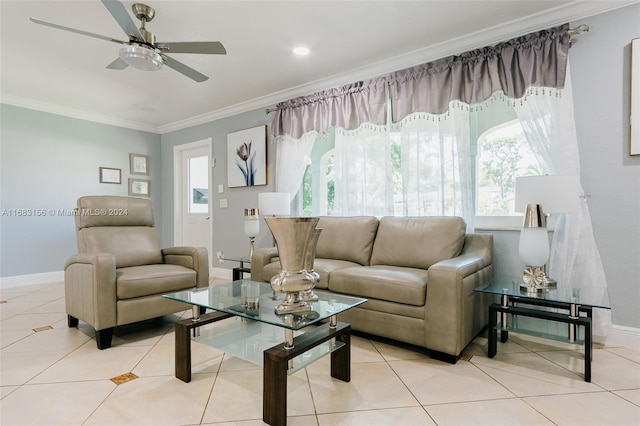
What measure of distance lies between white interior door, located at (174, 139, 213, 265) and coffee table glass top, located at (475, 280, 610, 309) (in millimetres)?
3866

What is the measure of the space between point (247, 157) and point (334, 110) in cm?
144

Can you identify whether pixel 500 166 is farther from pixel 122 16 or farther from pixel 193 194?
pixel 193 194

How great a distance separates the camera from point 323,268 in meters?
2.62

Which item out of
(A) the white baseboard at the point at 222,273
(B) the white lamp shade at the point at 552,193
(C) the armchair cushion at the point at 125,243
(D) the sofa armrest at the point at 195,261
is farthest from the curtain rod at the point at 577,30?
(A) the white baseboard at the point at 222,273

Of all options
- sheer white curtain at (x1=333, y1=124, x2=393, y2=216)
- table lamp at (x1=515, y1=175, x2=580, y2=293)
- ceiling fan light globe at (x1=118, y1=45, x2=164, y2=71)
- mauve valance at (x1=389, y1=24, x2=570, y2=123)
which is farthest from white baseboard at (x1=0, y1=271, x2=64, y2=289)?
table lamp at (x1=515, y1=175, x2=580, y2=293)

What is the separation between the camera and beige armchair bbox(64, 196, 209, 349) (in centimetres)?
223

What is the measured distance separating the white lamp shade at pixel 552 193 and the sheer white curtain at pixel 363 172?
1.21 meters

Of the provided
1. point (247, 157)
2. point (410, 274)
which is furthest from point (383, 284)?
point (247, 157)

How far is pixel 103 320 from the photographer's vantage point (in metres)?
2.20

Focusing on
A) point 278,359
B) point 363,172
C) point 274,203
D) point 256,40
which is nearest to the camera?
point 278,359

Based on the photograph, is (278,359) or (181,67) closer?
(278,359)

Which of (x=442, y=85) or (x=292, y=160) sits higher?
(x=442, y=85)

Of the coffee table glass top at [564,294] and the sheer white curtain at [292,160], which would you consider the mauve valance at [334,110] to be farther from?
the coffee table glass top at [564,294]

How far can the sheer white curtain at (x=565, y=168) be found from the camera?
7.40 ft
